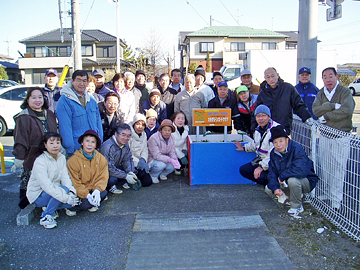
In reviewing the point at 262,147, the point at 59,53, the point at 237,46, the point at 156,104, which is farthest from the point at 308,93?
the point at 59,53

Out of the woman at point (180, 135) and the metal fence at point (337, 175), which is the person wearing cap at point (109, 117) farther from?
the metal fence at point (337, 175)

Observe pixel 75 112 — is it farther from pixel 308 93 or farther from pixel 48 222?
pixel 308 93

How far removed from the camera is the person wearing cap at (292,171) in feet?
12.9

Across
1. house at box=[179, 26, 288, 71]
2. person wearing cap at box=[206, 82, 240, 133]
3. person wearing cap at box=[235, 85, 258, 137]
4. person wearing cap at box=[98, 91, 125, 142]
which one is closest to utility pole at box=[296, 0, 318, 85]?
person wearing cap at box=[235, 85, 258, 137]

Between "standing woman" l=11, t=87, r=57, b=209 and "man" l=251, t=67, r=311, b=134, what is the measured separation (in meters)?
3.44

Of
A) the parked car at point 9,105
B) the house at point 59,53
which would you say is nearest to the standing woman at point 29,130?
the parked car at point 9,105

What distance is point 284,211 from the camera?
414 centimetres

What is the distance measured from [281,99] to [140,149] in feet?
8.33

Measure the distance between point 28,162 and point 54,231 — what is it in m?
1.02

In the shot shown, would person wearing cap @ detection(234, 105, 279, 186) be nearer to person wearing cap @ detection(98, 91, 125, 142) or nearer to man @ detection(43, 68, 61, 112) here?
person wearing cap @ detection(98, 91, 125, 142)

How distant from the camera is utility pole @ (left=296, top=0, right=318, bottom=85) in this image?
6009mm

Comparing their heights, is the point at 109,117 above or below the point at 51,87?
below

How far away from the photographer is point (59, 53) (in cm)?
3894

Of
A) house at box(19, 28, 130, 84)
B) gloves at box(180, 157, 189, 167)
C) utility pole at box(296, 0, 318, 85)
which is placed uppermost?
house at box(19, 28, 130, 84)
